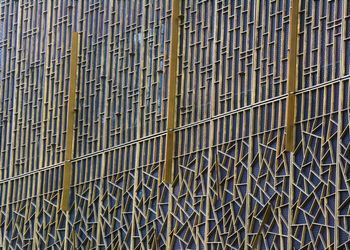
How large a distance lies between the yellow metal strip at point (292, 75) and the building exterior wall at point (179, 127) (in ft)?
0.70

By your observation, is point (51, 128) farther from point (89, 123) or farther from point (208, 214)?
point (208, 214)

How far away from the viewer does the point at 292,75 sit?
131 feet

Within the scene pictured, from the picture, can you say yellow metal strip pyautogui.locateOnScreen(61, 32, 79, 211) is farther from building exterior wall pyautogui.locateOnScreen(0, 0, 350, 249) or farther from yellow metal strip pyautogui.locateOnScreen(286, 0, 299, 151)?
yellow metal strip pyautogui.locateOnScreen(286, 0, 299, 151)

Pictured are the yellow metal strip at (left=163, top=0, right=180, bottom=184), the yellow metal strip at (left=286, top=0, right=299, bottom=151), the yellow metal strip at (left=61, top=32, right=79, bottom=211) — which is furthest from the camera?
the yellow metal strip at (left=61, top=32, right=79, bottom=211)

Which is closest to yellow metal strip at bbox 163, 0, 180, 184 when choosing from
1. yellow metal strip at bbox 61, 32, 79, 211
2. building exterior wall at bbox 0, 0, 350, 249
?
building exterior wall at bbox 0, 0, 350, 249

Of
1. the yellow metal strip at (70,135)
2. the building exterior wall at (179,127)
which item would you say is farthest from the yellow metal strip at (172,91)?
the yellow metal strip at (70,135)

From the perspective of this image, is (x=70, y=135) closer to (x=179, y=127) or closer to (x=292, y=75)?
(x=179, y=127)

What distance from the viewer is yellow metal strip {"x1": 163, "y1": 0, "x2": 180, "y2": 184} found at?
44781 millimetres

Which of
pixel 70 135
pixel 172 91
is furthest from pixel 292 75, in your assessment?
pixel 70 135

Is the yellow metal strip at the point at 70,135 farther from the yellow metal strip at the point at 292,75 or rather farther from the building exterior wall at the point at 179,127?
the yellow metal strip at the point at 292,75

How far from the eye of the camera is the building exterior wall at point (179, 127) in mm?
39062

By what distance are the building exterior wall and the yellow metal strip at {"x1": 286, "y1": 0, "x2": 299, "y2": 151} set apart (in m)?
0.21

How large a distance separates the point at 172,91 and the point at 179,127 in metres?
1.29

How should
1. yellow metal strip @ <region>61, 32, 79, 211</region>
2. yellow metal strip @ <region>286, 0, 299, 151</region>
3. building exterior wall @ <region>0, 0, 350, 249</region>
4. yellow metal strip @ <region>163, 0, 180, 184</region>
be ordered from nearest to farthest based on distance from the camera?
building exterior wall @ <region>0, 0, 350, 249</region>, yellow metal strip @ <region>286, 0, 299, 151</region>, yellow metal strip @ <region>163, 0, 180, 184</region>, yellow metal strip @ <region>61, 32, 79, 211</region>
